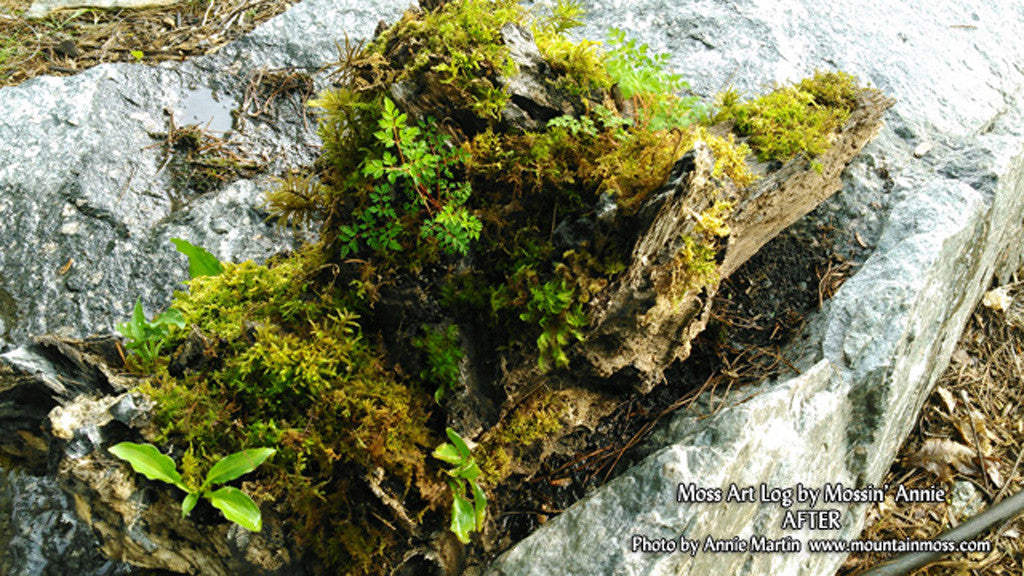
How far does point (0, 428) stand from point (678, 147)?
136 inches

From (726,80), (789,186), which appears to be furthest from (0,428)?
(726,80)

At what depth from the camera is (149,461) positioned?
2.72 meters

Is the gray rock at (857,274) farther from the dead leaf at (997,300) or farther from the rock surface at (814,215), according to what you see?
the dead leaf at (997,300)

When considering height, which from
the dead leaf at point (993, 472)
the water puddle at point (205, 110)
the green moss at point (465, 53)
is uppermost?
the green moss at point (465, 53)

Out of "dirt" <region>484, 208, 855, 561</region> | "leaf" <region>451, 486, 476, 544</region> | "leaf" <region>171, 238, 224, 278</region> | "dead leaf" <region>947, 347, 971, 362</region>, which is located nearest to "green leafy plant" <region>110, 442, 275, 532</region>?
"leaf" <region>451, 486, 476, 544</region>

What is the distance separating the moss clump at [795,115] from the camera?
142 inches

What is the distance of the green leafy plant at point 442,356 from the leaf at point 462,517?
44 centimetres

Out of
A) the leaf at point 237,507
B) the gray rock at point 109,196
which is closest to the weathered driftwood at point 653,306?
the leaf at point 237,507

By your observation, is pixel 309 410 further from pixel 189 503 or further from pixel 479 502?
pixel 479 502

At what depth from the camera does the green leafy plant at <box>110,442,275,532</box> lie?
2648mm

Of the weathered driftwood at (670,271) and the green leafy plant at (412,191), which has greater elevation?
the green leafy plant at (412,191)

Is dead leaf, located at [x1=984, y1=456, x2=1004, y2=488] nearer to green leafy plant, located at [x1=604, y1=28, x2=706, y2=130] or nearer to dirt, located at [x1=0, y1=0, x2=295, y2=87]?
green leafy plant, located at [x1=604, y1=28, x2=706, y2=130]

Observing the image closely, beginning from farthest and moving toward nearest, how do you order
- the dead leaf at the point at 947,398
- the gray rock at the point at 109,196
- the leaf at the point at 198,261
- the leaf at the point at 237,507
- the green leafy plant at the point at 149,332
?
1. the dead leaf at the point at 947,398
2. the gray rock at the point at 109,196
3. the leaf at the point at 198,261
4. the green leafy plant at the point at 149,332
5. the leaf at the point at 237,507

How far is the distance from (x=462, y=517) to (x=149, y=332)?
190cm
